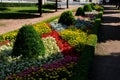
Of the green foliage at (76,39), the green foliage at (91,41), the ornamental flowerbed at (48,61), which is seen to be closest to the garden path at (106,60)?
the green foliage at (91,41)

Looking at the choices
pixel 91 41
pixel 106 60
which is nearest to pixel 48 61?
pixel 106 60

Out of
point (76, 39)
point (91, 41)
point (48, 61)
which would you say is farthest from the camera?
point (76, 39)

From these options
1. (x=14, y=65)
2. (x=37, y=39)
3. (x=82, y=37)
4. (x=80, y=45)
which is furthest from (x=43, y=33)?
(x=14, y=65)

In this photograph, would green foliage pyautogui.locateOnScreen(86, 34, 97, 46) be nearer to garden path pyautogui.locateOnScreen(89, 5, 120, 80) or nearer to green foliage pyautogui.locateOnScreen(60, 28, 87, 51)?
green foliage pyautogui.locateOnScreen(60, 28, 87, 51)

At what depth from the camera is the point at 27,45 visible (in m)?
11.9

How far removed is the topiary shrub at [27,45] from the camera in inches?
470

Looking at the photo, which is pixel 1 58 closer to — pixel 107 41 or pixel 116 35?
pixel 107 41

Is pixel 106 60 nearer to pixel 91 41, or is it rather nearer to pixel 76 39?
pixel 91 41

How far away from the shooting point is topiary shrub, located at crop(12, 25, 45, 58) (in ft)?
39.1

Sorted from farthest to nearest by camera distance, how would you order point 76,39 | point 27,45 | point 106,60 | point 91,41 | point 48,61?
point 76,39 < point 91,41 < point 106,60 < point 48,61 < point 27,45

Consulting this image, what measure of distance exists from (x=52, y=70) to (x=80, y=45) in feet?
15.7

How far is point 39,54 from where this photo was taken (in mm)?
12320

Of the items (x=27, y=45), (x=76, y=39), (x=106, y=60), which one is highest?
(x=27, y=45)

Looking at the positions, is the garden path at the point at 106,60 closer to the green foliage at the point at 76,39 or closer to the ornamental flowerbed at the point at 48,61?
the ornamental flowerbed at the point at 48,61
